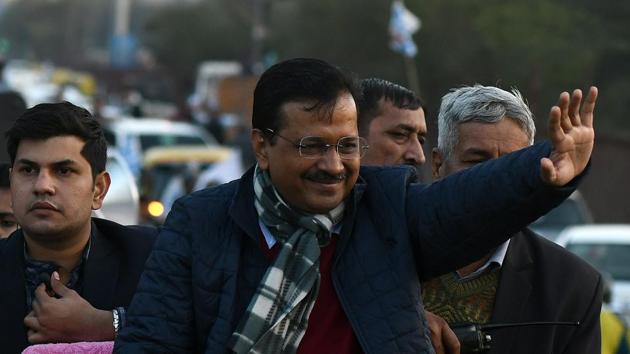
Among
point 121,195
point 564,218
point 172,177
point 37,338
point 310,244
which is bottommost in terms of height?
point 564,218

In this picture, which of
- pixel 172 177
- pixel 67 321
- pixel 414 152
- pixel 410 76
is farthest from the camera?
pixel 410 76

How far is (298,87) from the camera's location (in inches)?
163

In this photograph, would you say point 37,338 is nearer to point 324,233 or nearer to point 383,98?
point 324,233

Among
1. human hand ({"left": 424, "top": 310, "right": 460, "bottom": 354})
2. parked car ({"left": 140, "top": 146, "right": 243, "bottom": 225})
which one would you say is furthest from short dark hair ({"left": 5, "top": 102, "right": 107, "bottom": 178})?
parked car ({"left": 140, "top": 146, "right": 243, "bottom": 225})

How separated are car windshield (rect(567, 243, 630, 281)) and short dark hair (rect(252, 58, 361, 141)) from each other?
12.6 meters

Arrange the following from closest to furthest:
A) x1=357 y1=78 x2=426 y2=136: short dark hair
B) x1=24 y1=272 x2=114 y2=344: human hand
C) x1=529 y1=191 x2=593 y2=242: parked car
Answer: x1=24 y1=272 x2=114 y2=344: human hand
x1=357 y1=78 x2=426 y2=136: short dark hair
x1=529 y1=191 x2=593 y2=242: parked car

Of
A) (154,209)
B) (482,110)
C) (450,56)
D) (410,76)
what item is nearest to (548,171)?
(482,110)

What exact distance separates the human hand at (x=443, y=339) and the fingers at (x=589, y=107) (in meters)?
0.73

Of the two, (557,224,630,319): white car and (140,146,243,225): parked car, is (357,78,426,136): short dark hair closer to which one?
(140,146,243,225): parked car

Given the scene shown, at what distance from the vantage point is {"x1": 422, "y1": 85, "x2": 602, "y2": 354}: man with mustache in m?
4.80

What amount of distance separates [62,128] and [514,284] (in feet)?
4.74

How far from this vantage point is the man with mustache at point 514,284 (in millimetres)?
4797

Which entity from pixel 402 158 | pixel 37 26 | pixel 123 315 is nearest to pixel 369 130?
pixel 402 158

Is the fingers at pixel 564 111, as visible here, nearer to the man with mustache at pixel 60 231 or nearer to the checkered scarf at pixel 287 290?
the checkered scarf at pixel 287 290
